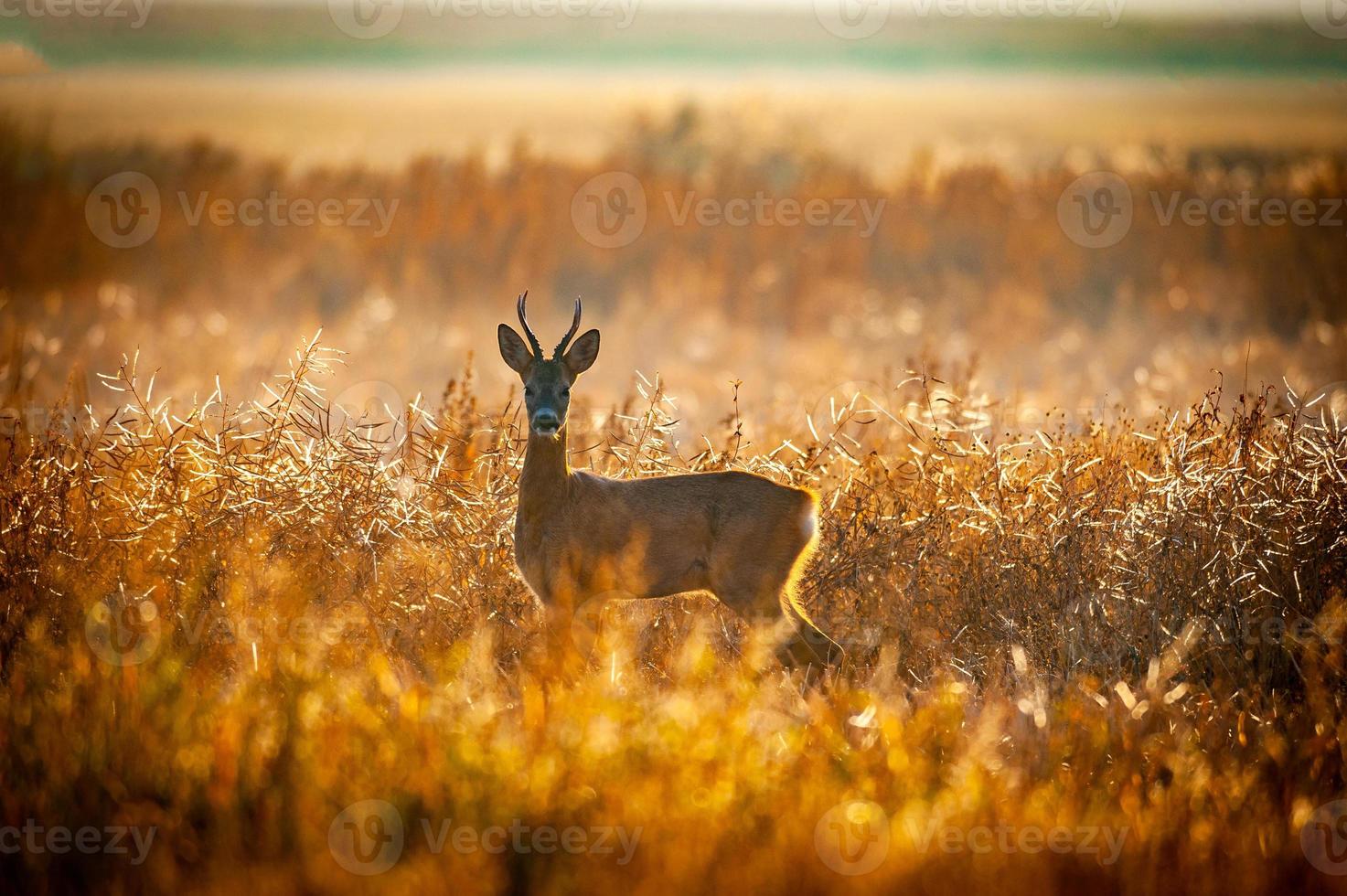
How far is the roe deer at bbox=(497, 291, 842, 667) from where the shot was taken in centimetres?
841

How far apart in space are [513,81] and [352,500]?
3784 cm

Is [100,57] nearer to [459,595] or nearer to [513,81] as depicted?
[513,81]

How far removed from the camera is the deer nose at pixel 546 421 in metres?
8.02

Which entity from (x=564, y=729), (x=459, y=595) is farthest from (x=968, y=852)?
(x=459, y=595)

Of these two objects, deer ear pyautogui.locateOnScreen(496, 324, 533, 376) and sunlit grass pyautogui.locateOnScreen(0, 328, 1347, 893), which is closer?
sunlit grass pyautogui.locateOnScreen(0, 328, 1347, 893)

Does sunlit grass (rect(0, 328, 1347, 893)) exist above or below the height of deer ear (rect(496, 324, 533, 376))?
below

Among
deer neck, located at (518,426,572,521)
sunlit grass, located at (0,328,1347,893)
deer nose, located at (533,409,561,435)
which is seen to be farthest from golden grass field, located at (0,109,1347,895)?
deer nose, located at (533,409,561,435)

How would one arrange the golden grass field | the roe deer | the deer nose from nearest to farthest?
the golden grass field < the deer nose < the roe deer

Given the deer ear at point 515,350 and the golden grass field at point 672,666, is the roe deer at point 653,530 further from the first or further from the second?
the golden grass field at point 672,666

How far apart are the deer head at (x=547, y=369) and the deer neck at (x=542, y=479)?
16cm

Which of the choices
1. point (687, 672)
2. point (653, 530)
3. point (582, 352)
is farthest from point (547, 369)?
point (687, 672)

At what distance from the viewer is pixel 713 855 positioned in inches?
208

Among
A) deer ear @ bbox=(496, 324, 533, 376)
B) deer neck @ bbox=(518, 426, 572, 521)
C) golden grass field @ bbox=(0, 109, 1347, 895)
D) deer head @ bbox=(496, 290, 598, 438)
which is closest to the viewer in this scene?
golden grass field @ bbox=(0, 109, 1347, 895)

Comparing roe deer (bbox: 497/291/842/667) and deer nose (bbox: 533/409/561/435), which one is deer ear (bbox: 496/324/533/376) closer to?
roe deer (bbox: 497/291/842/667)
